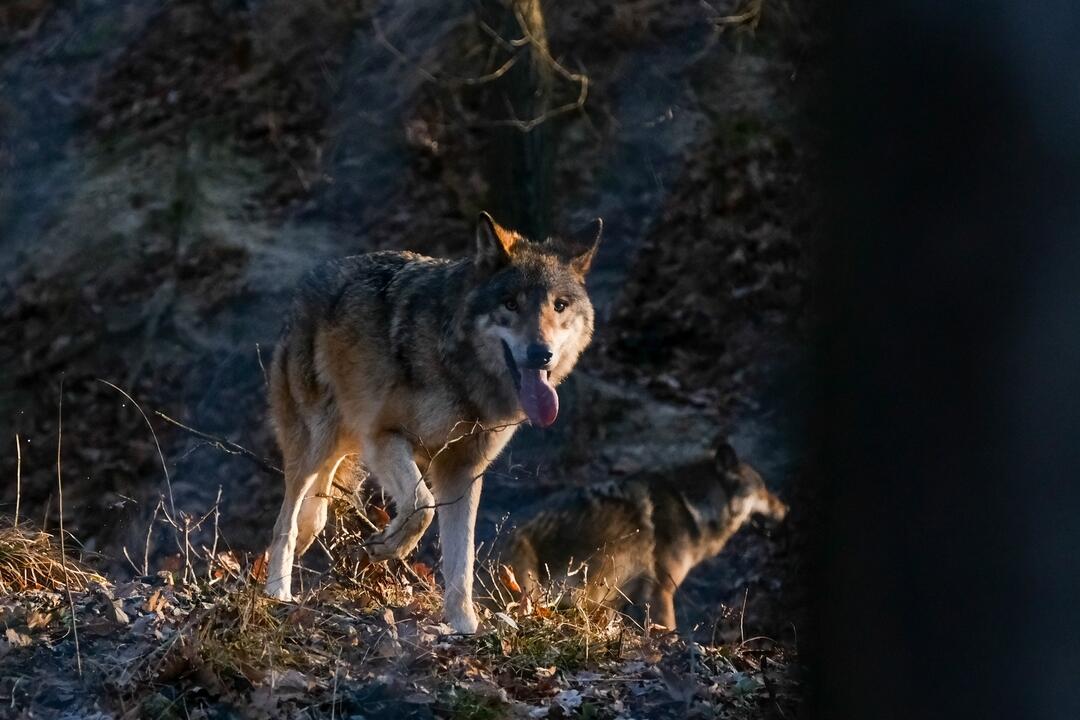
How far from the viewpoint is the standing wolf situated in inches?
253

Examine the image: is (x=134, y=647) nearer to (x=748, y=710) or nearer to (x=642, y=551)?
(x=748, y=710)

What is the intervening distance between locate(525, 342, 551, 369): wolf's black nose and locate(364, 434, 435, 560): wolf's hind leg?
0.78 metres

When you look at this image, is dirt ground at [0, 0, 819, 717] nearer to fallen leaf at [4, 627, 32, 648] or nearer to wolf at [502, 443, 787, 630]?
wolf at [502, 443, 787, 630]

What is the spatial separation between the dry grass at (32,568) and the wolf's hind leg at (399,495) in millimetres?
Answer: 1279

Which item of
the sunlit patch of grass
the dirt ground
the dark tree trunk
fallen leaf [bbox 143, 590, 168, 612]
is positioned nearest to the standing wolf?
fallen leaf [bbox 143, 590, 168, 612]

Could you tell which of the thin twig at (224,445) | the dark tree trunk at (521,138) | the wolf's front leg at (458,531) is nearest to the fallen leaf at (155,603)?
the thin twig at (224,445)

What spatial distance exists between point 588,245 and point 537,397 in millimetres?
1016

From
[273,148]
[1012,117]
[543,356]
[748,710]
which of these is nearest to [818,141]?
[1012,117]

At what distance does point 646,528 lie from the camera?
1070cm

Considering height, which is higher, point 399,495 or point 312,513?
point 399,495

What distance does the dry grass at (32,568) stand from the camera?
5.70 meters

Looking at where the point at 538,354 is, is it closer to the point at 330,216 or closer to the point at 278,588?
the point at 278,588

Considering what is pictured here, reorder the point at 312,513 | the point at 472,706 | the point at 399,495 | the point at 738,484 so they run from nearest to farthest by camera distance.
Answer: the point at 472,706 → the point at 399,495 → the point at 312,513 → the point at 738,484

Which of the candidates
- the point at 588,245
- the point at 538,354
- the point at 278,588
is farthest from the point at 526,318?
the point at 278,588
